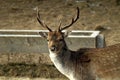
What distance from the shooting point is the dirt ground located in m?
13.6

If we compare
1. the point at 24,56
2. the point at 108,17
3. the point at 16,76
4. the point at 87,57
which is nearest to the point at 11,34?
the point at 24,56

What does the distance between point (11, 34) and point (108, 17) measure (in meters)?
4.52

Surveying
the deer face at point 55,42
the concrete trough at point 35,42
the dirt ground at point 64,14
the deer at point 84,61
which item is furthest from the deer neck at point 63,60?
the dirt ground at point 64,14

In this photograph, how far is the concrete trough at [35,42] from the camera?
1007cm

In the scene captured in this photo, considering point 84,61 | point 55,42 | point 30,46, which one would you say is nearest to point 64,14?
point 30,46

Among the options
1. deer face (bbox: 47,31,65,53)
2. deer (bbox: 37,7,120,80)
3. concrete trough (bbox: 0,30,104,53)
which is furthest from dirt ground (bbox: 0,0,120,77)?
deer face (bbox: 47,31,65,53)

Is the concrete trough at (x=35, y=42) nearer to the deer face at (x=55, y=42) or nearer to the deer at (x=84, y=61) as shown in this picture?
the deer at (x=84, y=61)

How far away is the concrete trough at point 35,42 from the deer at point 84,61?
1.74m

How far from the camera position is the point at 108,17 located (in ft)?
47.9

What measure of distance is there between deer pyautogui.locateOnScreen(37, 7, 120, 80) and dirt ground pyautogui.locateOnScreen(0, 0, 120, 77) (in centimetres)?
401

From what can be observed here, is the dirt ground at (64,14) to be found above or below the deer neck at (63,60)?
below

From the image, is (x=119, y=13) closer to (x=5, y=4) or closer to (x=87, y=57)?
(x=5, y=4)

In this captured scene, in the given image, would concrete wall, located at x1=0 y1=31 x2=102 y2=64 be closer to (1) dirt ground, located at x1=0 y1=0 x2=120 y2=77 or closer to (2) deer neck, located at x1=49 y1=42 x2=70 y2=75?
(2) deer neck, located at x1=49 y1=42 x2=70 y2=75

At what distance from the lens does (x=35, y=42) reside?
10266mm
